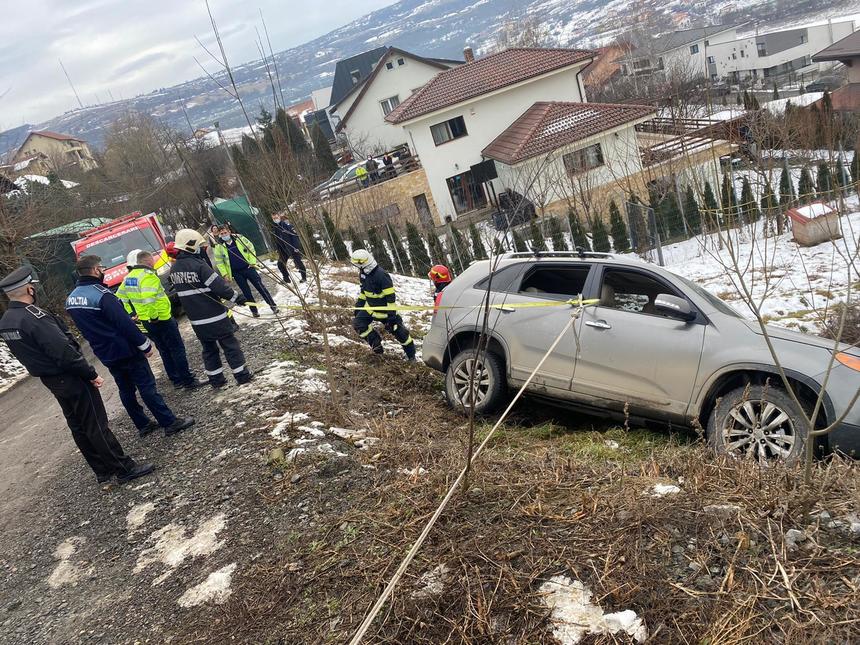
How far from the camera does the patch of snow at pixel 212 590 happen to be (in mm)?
3449

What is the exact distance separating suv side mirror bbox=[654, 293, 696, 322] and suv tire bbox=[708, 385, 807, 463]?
0.70 metres

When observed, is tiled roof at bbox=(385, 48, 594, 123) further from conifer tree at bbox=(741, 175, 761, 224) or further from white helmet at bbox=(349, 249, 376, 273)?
white helmet at bbox=(349, 249, 376, 273)

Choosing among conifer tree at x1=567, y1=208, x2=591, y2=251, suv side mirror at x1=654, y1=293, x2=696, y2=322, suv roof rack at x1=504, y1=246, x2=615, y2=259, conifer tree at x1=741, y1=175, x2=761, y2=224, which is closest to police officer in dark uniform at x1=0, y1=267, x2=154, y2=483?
suv roof rack at x1=504, y1=246, x2=615, y2=259

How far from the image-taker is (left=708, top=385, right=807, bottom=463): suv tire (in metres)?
4.27

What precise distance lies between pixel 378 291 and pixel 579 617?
17.2 ft

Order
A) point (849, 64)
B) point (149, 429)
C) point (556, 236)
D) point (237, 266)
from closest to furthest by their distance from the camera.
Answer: point (149, 429) → point (237, 266) → point (556, 236) → point (849, 64)

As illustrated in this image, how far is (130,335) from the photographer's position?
18.4 feet

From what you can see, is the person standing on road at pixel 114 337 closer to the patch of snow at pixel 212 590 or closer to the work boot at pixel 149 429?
the work boot at pixel 149 429

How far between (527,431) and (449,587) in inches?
105

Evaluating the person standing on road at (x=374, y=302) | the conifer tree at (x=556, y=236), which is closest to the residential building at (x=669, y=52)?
the conifer tree at (x=556, y=236)

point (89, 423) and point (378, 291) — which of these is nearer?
point (89, 423)

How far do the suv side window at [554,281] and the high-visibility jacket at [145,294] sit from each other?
4.32 metres

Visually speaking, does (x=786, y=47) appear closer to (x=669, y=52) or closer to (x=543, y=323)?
(x=669, y=52)

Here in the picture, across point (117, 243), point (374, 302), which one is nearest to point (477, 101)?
point (117, 243)
